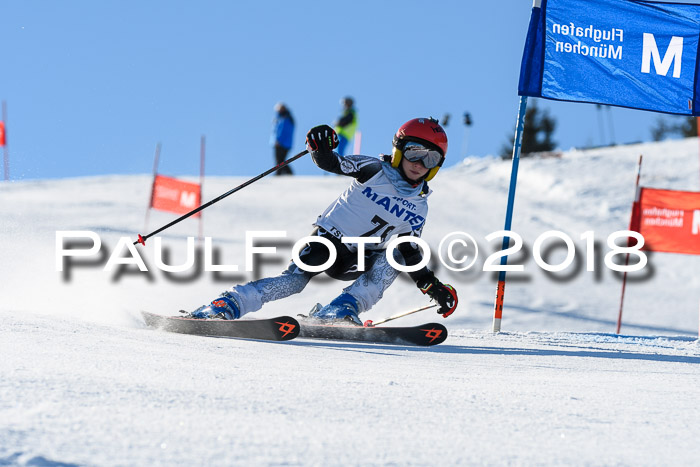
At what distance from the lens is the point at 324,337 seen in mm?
4469

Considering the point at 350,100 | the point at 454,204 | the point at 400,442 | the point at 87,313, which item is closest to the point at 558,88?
the point at 87,313

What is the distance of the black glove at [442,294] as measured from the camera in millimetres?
4719

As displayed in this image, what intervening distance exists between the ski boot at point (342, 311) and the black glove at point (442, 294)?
491mm

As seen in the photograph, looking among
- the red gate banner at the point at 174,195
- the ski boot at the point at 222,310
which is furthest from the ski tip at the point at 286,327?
the red gate banner at the point at 174,195

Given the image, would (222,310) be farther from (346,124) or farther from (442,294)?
(346,124)

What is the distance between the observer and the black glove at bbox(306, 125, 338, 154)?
456 cm

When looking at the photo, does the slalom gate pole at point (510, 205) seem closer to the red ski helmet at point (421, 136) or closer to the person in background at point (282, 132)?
the red ski helmet at point (421, 136)

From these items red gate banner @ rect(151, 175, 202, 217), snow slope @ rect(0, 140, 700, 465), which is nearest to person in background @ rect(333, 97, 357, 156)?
red gate banner @ rect(151, 175, 202, 217)

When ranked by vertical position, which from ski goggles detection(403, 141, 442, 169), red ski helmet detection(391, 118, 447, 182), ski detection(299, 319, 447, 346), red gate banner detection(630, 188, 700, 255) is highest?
red ski helmet detection(391, 118, 447, 182)

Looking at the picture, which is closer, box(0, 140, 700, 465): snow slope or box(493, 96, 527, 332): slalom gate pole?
box(0, 140, 700, 465): snow slope

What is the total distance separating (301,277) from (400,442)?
3149 millimetres

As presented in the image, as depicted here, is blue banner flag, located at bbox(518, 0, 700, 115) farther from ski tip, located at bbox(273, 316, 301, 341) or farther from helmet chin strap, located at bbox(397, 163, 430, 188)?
ski tip, located at bbox(273, 316, 301, 341)

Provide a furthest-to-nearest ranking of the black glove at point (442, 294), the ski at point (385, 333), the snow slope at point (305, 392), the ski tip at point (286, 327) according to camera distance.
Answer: the black glove at point (442, 294) < the ski at point (385, 333) < the ski tip at point (286, 327) < the snow slope at point (305, 392)

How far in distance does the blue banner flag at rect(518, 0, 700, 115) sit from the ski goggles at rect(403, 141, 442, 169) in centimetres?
171
